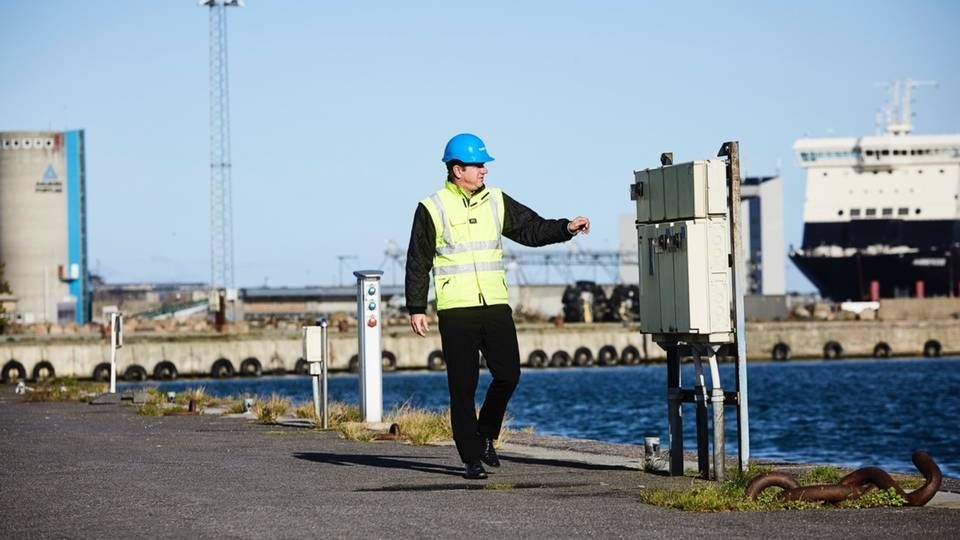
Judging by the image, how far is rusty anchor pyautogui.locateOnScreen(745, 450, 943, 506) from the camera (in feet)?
28.6

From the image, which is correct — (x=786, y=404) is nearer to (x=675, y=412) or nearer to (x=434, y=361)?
(x=434, y=361)

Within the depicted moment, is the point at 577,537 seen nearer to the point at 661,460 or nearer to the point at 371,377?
the point at 661,460

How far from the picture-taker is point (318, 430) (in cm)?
1673

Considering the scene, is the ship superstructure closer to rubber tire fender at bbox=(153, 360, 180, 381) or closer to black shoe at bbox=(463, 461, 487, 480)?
rubber tire fender at bbox=(153, 360, 180, 381)

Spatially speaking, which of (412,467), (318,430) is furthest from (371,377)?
(412,467)

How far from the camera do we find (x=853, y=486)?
885 centimetres

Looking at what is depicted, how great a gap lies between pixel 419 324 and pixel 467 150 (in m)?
1.16

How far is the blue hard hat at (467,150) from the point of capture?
10.8m

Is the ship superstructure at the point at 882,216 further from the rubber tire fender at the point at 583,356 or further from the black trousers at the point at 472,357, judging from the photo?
the black trousers at the point at 472,357

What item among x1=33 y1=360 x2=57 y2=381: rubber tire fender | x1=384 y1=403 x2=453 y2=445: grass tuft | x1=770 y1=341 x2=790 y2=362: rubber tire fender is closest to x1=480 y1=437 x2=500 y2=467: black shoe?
x1=384 y1=403 x2=453 y2=445: grass tuft

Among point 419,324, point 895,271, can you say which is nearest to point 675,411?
point 419,324

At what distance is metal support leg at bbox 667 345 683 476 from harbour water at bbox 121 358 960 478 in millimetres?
7848

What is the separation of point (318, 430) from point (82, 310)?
345 feet

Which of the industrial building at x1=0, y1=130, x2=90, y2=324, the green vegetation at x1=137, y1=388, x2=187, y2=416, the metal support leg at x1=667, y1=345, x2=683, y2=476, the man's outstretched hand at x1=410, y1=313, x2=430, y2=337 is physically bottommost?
the green vegetation at x1=137, y1=388, x2=187, y2=416
